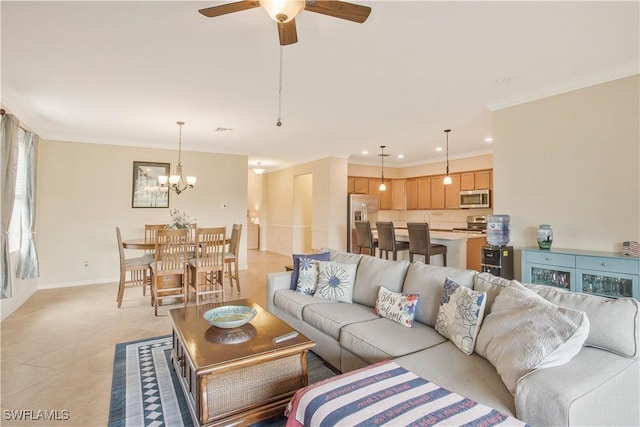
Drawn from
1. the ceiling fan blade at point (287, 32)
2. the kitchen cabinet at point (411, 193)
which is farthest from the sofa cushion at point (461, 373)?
the kitchen cabinet at point (411, 193)

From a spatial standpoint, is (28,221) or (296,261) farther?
(28,221)

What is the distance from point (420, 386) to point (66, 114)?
5.13 metres

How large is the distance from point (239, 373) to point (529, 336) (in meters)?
1.52

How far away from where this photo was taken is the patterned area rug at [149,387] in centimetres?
194

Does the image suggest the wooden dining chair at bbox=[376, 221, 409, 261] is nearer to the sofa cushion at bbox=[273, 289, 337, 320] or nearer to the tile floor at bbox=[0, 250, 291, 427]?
the tile floor at bbox=[0, 250, 291, 427]

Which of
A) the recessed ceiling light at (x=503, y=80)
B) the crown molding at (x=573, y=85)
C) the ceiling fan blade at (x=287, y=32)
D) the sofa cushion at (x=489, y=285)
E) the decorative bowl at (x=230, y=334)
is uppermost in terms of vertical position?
the recessed ceiling light at (x=503, y=80)

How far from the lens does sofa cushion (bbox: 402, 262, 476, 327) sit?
7.43 ft

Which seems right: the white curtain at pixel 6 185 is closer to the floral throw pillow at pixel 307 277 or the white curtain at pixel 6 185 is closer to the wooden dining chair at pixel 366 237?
the floral throw pillow at pixel 307 277

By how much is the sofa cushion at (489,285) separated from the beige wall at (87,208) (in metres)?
5.51

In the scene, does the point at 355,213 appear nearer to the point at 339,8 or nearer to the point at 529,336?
the point at 339,8

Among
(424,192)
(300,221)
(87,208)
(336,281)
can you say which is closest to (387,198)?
(424,192)

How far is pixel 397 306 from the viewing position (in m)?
2.38

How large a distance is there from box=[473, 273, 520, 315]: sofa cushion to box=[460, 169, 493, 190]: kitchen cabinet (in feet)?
17.4

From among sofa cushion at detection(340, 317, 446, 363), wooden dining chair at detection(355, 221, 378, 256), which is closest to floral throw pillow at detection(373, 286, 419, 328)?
sofa cushion at detection(340, 317, 446, 363)
